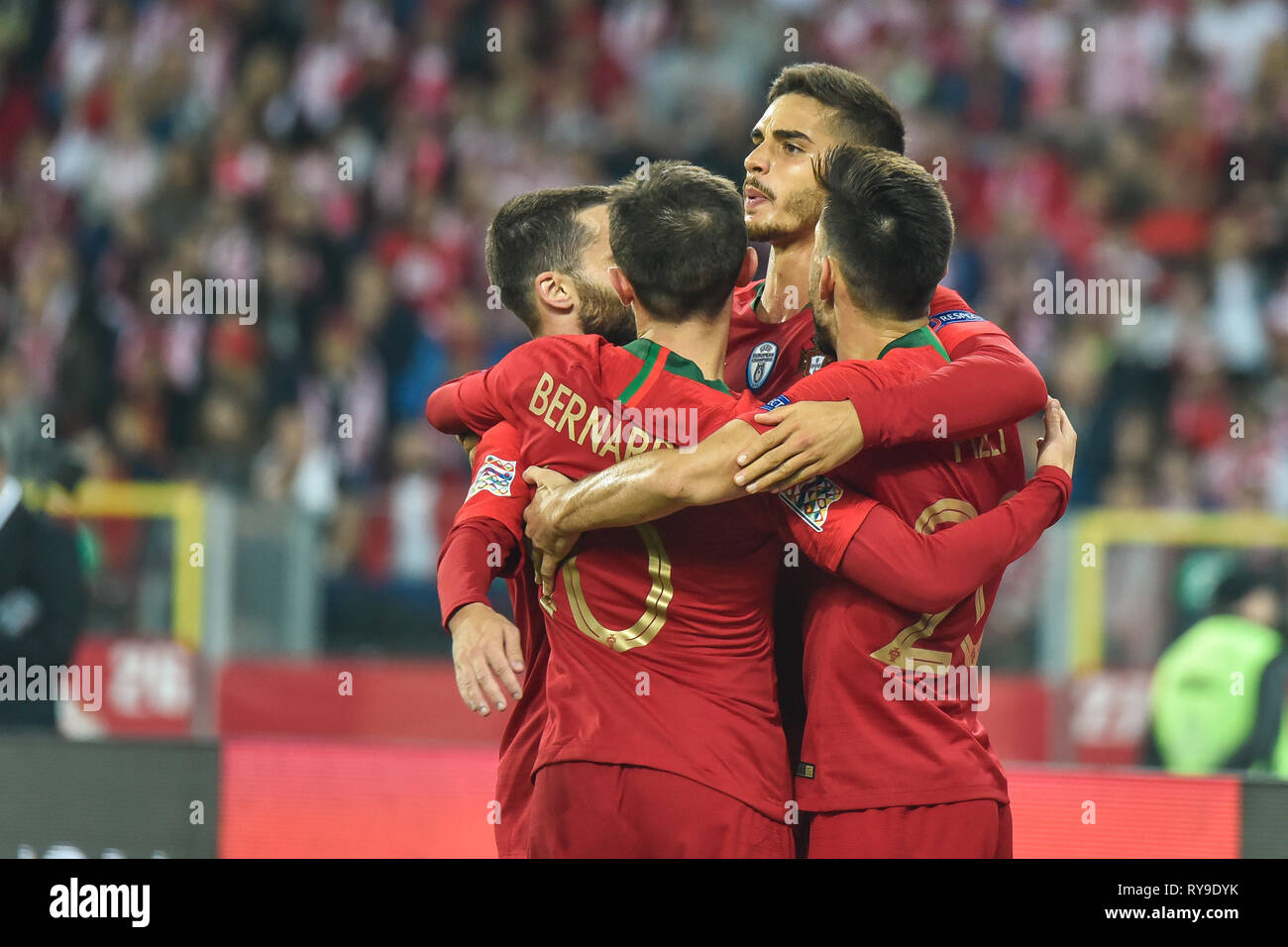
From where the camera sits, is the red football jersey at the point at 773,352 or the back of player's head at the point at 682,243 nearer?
the back of player's head at the point at 682,243

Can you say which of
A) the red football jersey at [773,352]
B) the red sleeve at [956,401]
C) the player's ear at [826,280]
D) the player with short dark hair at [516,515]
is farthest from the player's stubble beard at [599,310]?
the red sleeve at [956,401]

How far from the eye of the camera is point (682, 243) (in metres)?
2.65

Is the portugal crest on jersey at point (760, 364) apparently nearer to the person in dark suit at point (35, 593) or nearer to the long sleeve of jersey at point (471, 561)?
the long sleeve of jersey at point (471, 561)

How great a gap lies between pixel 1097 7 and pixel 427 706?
215 inches

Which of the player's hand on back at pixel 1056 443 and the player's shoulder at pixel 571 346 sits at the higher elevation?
the player's shoulder at pixel 571 346

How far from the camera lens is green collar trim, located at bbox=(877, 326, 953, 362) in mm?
2699

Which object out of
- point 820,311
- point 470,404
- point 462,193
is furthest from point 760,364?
point 462,193

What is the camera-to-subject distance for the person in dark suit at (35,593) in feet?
19.0

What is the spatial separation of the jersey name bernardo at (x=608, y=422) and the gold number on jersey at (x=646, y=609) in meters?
0.14

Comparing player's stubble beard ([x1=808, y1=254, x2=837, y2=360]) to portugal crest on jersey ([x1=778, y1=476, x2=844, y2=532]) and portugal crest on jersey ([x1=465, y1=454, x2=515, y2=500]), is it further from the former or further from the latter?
portugal crest on jersey ([x1=465, y1=454, x2=515, y2=500])

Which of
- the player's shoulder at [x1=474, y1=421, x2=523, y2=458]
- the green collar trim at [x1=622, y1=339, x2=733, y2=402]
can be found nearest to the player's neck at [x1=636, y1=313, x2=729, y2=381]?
the green collar trim at [x1=622, y1=339, x2=733, y2=402]

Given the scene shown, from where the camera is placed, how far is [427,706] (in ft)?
22.7
